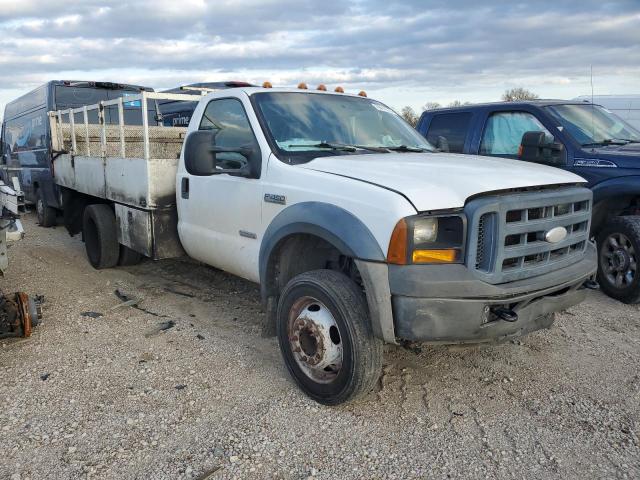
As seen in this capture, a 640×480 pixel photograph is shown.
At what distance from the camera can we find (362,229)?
10.1ft

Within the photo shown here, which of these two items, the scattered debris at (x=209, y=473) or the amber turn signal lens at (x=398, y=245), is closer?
the scattered debris at (x=209, y=473)

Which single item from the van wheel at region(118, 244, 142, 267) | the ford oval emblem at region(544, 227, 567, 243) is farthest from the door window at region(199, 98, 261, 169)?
the van wheel at region(118, 244, 142, 267)

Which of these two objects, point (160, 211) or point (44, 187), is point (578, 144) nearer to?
point (160, 211)

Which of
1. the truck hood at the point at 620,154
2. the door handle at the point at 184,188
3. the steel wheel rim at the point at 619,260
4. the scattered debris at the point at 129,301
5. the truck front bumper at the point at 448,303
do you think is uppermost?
the truck hood at the point at 620,154

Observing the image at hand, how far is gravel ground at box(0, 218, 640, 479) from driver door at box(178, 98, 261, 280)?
2.25 feet

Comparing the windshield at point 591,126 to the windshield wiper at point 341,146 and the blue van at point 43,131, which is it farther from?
the blue van at point 43,131

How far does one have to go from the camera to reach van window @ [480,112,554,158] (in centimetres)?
621

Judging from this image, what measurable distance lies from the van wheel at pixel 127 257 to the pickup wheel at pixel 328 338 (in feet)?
11.7

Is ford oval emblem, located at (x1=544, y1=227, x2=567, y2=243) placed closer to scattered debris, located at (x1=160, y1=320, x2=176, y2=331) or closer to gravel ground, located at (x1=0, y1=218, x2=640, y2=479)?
gravel ground, located at (x1=0, y1=218, x2=640, y2=479)

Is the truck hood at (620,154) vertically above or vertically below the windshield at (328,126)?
below

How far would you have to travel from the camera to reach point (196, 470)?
2.86m

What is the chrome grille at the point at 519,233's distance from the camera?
118 inches

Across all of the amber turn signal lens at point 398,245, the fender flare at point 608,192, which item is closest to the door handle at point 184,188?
the amber turn signal lens at point 398,245

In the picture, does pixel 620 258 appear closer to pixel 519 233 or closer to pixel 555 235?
pixel 555 235
